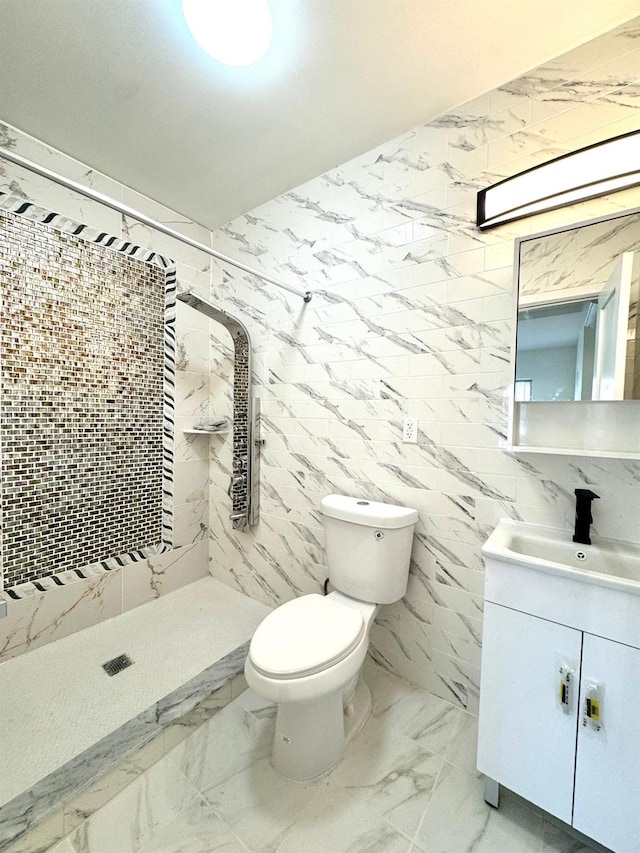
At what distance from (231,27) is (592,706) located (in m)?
2.18

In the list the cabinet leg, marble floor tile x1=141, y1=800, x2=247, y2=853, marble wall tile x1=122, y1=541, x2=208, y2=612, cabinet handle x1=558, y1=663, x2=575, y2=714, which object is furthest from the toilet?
marble wall tile x1=122, y1=541, x2=208, y2=612

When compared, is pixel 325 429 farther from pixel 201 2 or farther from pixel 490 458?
pixel 201 2

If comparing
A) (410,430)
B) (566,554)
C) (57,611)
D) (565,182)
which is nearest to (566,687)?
(566,554)

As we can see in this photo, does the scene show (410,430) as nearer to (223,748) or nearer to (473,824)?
(473,824)

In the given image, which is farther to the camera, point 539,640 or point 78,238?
point 78,238

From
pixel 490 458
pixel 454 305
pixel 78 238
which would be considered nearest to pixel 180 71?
pixel 78 238

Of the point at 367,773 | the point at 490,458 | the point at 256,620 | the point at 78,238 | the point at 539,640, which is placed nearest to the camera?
the point at 539,640

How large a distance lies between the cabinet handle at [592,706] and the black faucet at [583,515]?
1.30 feet

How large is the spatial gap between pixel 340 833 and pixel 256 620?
989mm

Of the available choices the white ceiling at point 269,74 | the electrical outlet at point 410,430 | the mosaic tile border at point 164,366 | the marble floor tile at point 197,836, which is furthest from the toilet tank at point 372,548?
the white ceiling at point 269,74

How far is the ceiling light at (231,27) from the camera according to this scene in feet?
3.31

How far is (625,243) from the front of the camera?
1.06 meters

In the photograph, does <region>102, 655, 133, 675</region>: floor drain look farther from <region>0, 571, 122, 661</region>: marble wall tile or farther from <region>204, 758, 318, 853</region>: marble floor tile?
<region>204, 758, 318, 853</region>: marble floor tile

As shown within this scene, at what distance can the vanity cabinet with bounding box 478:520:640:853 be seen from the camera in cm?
86
